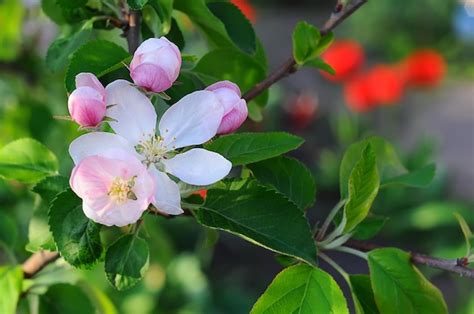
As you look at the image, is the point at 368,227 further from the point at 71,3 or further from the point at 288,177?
the point at 71,3

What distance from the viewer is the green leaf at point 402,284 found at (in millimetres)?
535

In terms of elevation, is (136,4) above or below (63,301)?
above

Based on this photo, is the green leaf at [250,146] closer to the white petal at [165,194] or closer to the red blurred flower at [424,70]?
the white petal at [165,194]

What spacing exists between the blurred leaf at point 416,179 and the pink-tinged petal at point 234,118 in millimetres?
210

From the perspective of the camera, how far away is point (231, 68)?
629 mm

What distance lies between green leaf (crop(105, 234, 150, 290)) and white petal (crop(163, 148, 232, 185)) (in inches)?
2.7

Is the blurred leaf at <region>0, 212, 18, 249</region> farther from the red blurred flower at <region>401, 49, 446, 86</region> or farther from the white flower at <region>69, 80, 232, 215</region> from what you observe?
the red blurred flower at <region>401, 49, 446, 86</region>

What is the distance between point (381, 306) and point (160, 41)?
9.4 inches

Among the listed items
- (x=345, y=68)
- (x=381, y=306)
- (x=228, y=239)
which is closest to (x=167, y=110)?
(x=381, y=306)

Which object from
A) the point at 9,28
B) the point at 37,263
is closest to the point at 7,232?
the point at 37,263

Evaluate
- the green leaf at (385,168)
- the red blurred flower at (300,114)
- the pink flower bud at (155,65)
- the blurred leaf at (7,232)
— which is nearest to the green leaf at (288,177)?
the green leaf at (385,168)

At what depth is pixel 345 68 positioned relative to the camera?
10.5 ft

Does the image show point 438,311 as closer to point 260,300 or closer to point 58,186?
point 260,300

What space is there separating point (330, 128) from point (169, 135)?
360 centimetres
